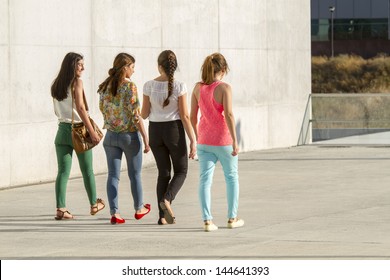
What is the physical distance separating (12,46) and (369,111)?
11.0 meters

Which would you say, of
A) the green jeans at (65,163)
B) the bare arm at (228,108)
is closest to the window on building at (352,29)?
the green jeans at (65,163)

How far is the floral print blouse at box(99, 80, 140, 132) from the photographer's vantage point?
42.9ft

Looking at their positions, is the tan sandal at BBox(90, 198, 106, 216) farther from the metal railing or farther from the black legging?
the metal railing

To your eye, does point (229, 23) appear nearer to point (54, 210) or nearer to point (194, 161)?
point (194, 161)

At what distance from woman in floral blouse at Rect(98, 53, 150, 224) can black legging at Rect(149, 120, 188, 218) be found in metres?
0.16

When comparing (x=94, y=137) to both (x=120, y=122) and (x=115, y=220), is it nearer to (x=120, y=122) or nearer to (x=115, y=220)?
(x=120, y=122)

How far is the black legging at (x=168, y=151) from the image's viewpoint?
12906 mm

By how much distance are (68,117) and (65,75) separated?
47 centimetres

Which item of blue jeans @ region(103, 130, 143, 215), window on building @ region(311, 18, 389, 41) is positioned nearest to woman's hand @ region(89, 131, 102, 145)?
blue jeans @ region(103, 130, 143, 215)

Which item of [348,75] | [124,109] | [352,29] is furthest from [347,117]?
[352,29]

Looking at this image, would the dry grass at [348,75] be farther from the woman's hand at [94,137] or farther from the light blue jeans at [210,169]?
the light blue jeans at [210,169]

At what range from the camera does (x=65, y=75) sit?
13.5m

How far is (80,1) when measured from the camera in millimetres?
18594

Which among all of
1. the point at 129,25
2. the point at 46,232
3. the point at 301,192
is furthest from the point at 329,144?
the point at 46,232
